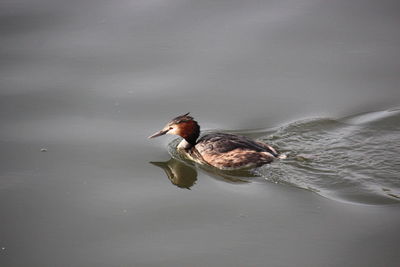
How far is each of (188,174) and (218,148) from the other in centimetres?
55

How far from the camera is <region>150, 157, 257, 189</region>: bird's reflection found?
8.42 meters

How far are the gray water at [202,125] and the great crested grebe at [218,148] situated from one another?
18 centimetres

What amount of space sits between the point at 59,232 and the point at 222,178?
232 centimetres

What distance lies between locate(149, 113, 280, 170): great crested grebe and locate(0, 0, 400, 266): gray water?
0.58 feet

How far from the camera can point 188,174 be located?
8711 millimetres

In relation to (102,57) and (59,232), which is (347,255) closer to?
(59,232)

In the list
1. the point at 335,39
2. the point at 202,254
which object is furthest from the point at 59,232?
the point at 335,39

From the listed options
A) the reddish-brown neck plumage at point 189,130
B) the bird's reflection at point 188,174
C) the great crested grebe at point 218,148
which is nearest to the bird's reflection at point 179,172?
the bird's reflection at point 188,174

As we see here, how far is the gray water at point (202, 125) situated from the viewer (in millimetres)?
7008

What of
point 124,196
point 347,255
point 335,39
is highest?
point 335,39

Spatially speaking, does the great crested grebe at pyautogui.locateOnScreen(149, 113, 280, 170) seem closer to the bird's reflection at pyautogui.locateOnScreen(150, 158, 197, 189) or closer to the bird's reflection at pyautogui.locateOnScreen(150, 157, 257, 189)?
the bird's reflection at pyautogui.locateOnScreen(150, 157, 257, 189)

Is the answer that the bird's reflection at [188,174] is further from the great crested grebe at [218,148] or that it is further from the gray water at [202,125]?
the great crested grebe at [218,148]

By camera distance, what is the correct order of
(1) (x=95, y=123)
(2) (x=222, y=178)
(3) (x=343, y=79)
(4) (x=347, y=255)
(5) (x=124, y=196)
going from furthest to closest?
(3) (x=343, y=79) < (1) (x=95, y=123) < (2) (x=222, y=178) < (5) (x=124, y=196) < (4) (x=347, y=255)

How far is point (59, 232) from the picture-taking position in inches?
286
